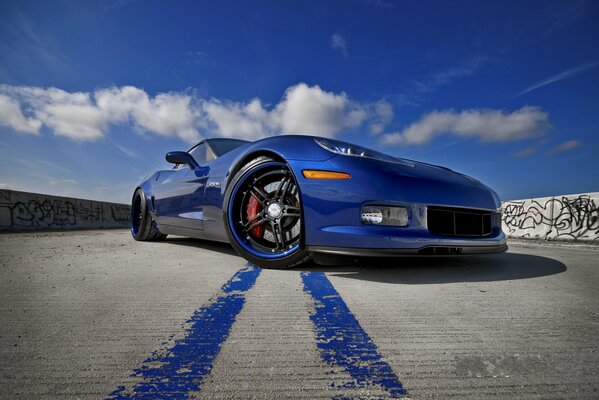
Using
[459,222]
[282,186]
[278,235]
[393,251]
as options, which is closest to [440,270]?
[459,222]

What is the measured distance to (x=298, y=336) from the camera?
1.08m

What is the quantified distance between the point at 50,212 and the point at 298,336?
12903 millimetres

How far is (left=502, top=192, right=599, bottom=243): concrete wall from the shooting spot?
7.04 meters

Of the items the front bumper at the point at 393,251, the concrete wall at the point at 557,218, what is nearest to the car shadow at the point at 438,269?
the front bumper at the point at 393,251

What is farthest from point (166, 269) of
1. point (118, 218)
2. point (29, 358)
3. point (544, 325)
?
point (118, 218)

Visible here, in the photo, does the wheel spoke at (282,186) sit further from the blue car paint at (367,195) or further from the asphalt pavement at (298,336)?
the asphalt pavement at (298,336)

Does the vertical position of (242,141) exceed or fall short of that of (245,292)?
it exceeds it

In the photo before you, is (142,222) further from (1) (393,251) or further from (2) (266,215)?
(1) (393,251)

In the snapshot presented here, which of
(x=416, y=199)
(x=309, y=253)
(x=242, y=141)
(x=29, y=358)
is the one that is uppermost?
(x=242, y=141)

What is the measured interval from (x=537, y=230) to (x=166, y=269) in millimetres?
9087

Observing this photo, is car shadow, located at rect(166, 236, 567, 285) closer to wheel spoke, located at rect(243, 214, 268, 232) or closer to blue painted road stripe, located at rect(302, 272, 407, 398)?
wheel spoke, located at rect(243, 214, 268, 232)

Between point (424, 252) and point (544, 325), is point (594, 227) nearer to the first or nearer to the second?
point (424, 252)

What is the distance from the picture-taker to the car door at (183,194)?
10.5 ft

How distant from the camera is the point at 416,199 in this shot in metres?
2.12
